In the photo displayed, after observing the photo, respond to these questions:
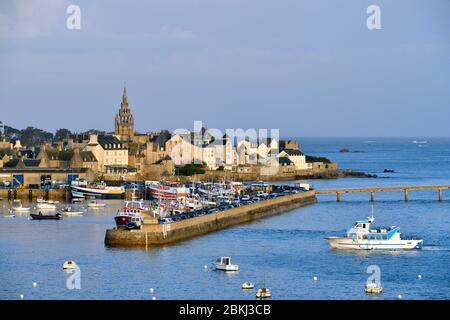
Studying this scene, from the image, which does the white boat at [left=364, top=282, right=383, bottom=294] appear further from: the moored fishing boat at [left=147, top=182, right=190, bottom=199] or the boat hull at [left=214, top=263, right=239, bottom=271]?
the moored fishing boat at [left=147, top=182, right=190, bottom=199]

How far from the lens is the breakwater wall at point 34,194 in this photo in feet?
214

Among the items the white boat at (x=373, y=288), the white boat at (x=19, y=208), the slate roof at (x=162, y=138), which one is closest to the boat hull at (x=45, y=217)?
the white boat at (x=19, y=208)

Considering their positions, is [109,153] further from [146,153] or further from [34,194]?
[34,194]

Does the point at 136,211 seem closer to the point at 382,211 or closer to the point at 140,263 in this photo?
the point at 140,263

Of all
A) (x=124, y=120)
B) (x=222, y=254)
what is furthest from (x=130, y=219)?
(x=124, y=120)

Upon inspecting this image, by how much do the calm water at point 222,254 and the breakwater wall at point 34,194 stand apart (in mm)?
13096

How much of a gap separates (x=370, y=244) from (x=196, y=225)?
7350mm

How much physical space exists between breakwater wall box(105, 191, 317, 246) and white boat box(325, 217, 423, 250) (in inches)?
221

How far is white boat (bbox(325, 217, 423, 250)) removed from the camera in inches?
1554

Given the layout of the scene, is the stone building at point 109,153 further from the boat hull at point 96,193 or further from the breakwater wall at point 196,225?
the breakwater wall at point 196,225

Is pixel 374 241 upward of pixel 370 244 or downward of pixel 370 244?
upward

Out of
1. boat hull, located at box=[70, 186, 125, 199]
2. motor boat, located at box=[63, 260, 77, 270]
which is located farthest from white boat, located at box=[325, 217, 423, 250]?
boat hull, located at box=[70, 186, 125, 199]

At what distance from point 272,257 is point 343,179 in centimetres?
5424

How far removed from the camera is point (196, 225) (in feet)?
143
